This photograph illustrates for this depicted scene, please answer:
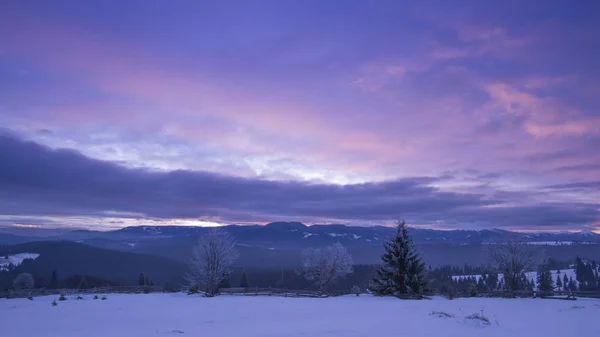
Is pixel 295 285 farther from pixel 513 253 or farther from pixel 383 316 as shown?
pixel 383 316

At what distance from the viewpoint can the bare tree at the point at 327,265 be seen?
6706cm

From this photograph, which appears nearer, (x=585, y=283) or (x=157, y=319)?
(x=157, y=319)

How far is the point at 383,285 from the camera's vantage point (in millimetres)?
40594

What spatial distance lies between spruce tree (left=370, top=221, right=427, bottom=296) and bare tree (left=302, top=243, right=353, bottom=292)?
83.7ft

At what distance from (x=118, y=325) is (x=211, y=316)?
548 centimetres

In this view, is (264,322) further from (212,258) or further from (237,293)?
(212,258)

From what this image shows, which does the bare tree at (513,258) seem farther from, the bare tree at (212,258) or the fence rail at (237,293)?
the bare tree at (212,258)

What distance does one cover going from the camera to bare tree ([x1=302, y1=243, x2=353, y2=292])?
67062mm

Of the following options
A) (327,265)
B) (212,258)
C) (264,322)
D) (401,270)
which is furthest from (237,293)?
(327,265)

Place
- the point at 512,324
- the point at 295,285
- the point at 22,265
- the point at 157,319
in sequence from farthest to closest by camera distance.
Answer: the point at 22,265 → the point at 295,285 → the point at 157,319 → the point at 512,324

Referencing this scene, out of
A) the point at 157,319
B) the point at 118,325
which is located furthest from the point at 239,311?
the point at 118,325

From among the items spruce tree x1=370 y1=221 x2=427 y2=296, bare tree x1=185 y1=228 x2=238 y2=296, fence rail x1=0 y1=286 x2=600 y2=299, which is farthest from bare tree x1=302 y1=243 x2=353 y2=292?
spruce tree x1=370 y1=221 x2=427 y2=296

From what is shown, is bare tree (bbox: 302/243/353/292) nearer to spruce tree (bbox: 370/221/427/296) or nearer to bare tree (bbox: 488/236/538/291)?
bare tree (bbox: 488/236/538/291)

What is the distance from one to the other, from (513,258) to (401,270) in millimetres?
20795
